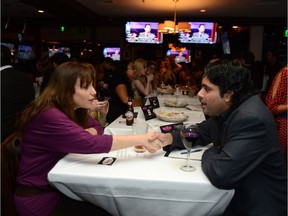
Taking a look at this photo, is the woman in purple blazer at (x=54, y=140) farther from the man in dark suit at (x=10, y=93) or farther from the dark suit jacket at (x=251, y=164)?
the man in dark suit at (x=10, y=93)

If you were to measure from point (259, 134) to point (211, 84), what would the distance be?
408 mm

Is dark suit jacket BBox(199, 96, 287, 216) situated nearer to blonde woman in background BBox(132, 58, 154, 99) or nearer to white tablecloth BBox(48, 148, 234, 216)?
white tablecloth BBox(48, 148, 234, 216)

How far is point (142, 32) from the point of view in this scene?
8.44 metres

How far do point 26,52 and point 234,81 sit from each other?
10.9 m

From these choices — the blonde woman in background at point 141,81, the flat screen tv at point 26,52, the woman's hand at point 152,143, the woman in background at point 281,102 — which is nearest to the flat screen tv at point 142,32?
the blonde woman in background at point 141,81

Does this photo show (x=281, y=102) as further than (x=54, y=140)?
Yes

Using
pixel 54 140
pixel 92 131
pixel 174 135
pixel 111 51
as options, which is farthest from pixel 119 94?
pixel 111 51

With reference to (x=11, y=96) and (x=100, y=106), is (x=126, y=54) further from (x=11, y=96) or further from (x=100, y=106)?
(x=100, y=106)

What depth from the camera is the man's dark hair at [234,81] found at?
1.54 metres

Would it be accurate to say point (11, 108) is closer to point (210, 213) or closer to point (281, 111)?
point (210, 213)

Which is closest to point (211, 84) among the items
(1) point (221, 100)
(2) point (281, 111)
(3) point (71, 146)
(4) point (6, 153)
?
(1) point (221, 100)

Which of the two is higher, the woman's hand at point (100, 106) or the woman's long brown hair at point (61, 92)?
the woman's long brown hair at point (61, 92)

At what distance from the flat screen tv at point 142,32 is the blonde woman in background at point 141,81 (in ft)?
12.2

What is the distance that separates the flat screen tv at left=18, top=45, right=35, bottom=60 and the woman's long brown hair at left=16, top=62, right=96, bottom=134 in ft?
32.9
